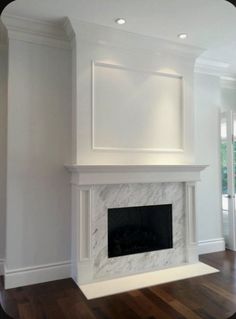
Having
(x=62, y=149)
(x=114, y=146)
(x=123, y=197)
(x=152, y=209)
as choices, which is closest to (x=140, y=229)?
(x=152, y=209)

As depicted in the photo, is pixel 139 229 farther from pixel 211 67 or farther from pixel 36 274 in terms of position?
pixel 211 67

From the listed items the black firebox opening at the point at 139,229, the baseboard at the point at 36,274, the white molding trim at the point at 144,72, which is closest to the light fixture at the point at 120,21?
the white molding trim at the point at 144,72

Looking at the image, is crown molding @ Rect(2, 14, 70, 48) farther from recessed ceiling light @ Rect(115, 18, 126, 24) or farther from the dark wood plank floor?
the dark wood plank floor

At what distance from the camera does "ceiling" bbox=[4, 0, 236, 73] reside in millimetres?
2711

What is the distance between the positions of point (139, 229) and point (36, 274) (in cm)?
139

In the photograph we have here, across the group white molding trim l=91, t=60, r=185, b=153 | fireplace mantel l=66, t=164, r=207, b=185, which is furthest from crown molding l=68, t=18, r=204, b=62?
fireplace mantel l=66, t=164, r=207, b=185

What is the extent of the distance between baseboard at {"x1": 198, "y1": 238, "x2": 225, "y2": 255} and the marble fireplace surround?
50 cm

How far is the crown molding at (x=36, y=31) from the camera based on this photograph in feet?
9.80

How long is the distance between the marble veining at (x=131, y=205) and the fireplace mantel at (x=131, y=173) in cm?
Answer: 12

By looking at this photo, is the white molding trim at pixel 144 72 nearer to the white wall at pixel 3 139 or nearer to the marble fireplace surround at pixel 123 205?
the marble fireplace surround at pixel 123 205

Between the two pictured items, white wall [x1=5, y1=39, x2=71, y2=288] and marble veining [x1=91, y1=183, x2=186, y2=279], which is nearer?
white wall [x1=5, y1=39, x2=71, y2=288]

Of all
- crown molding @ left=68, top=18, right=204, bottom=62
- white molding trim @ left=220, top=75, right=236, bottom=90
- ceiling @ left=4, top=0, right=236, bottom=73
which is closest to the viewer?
ceiling @ left=4, top=0, right=236, bottom=73

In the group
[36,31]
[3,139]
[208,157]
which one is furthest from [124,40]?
[208,157]

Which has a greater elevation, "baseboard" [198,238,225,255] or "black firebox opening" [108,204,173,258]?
"black firebox opening" [108,204,173,258]
